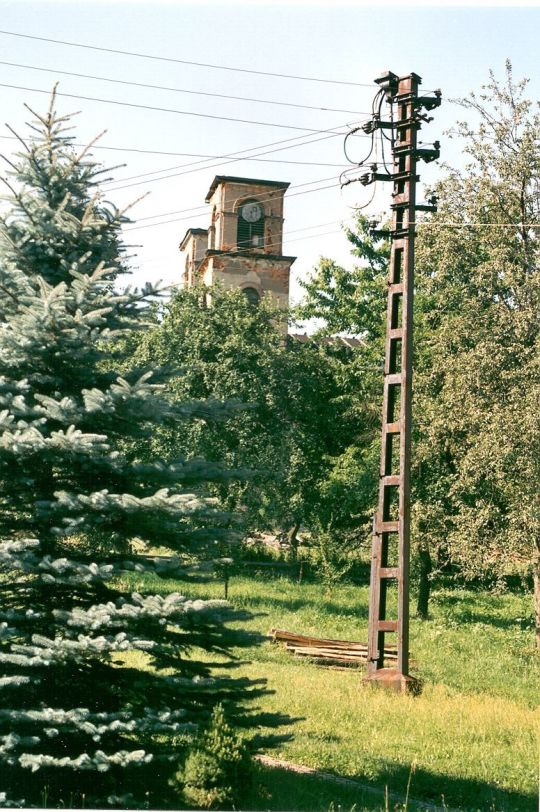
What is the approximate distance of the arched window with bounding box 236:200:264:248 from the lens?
4350 cm

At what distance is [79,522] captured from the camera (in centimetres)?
708

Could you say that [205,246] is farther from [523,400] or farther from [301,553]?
[523,400]

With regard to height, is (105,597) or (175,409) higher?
(175,409)

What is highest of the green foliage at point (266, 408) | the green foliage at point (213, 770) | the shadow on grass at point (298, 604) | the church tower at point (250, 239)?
the church tower at point (250, 239)

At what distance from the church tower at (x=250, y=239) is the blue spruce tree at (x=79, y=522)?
34.9 metres

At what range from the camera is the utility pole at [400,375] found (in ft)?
46.2

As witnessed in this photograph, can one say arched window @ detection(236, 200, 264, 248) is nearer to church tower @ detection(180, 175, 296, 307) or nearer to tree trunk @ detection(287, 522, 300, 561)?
church tower @ detection(180, 175, 296, 307)

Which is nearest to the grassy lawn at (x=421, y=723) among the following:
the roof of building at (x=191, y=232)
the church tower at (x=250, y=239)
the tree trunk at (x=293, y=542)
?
the tree trunk at (x=293, y=542)

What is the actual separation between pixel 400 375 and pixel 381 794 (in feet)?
23.5

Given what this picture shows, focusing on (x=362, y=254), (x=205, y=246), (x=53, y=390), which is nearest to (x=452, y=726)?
(x=53, y=390)

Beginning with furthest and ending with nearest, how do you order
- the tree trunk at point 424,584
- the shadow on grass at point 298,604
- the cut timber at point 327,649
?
the shadow on grass at point 298,604 < the tree trunk at point 424,584 < the cut timber at point 327,649

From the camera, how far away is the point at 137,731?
707 centimetres

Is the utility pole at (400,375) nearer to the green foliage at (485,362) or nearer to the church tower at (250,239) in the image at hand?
the green foliage at (485,362)

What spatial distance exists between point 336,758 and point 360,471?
1804 cm
